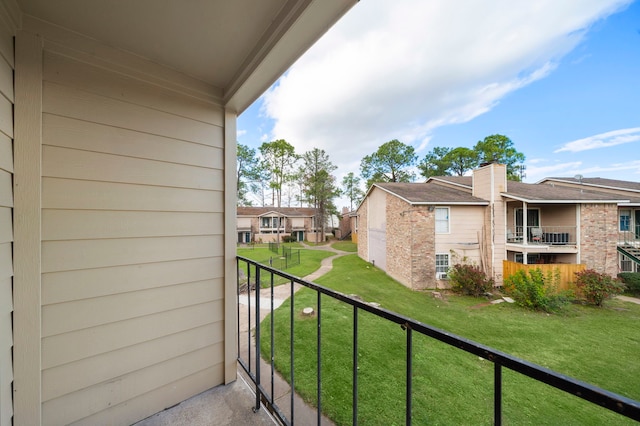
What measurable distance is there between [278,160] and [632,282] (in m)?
19.7

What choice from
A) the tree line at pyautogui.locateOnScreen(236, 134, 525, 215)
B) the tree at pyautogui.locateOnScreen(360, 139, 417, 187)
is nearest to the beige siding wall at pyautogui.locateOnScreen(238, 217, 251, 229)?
the tree line at pyautogui.locateOnScreen(236, 134, 525, 215)

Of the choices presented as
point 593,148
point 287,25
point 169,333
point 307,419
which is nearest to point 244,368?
point 169,333

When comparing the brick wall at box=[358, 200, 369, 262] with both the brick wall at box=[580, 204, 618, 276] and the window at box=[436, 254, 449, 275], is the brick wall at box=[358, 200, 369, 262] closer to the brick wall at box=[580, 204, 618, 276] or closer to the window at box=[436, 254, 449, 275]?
the window at box=[436, 254, 449, 275]

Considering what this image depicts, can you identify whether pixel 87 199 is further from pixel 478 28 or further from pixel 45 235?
pixel 478 28

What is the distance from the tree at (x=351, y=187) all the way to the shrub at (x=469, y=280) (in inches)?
648

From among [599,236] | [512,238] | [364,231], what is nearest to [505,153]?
[599,236]

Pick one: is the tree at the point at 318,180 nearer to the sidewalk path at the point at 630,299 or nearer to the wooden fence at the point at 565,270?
the wooden fence at the point at 565,270

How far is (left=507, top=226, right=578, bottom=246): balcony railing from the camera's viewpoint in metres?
7.88

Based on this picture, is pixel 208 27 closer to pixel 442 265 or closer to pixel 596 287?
pixel 442 265

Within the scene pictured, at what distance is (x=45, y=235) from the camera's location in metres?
1.12

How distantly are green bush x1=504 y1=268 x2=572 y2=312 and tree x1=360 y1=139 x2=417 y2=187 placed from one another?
15.1m

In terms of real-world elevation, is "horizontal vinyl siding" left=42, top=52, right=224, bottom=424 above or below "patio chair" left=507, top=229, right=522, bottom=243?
above

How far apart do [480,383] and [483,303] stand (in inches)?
161

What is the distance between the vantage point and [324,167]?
63.7ft
